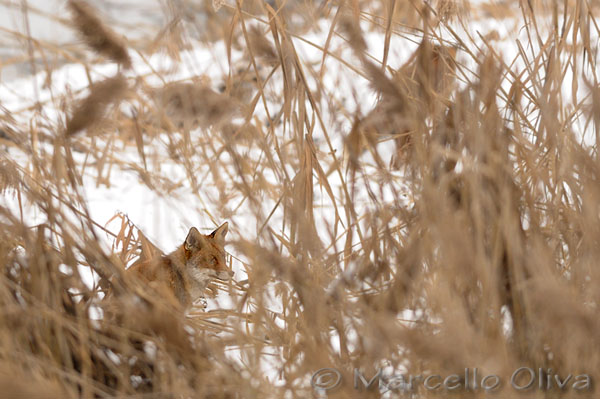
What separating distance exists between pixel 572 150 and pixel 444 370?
34cm

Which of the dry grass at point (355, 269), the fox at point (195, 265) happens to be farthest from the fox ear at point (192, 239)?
the dry grass at point (355, 269)

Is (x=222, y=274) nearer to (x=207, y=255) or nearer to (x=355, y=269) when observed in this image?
(x=207, y=255)

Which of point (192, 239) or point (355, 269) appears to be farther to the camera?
point (192, 239)

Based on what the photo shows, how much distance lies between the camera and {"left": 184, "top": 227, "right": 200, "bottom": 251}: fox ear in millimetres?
1137

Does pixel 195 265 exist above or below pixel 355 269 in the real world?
above

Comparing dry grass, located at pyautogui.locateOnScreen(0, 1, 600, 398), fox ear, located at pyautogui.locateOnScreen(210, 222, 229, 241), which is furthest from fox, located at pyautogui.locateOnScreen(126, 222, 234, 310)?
dry grass, located at pyautogui.locateOnScreen(0, 1, 600, 398)

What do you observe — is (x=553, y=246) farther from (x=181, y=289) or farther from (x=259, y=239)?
(x=181, y=289)

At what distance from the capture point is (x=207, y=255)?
3.89 ft

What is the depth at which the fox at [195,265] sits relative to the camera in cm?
A: 116

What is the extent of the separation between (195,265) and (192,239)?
58 millimetres

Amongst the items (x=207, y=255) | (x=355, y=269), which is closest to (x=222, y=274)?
(x=207, y=255)

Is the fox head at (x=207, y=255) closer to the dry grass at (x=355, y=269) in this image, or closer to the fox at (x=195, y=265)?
the fox at (x=195, y=265)

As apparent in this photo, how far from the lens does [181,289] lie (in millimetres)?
1223

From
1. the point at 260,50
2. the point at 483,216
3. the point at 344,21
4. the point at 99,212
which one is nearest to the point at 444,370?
the point at 483,216
